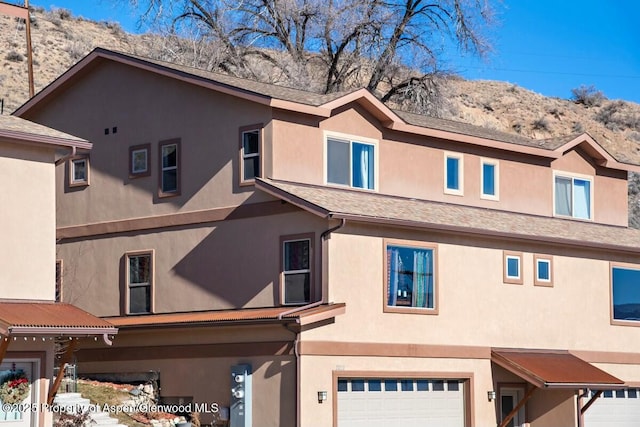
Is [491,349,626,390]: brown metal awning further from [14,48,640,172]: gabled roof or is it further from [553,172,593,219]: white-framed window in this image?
[14,48,640,172]: gabled roof

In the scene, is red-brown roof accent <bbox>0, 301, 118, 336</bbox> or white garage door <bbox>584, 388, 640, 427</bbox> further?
white garage door <bbox>584, 388, 640, 427</bbox>

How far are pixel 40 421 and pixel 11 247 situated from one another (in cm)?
366

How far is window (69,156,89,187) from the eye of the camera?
33.5 metres

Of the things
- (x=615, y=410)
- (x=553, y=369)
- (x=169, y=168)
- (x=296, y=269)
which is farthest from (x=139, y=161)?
(x=615, y=410)

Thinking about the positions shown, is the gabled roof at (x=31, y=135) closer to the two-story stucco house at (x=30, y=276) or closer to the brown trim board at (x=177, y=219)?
the two-story stucco house at (x=30, y=276)

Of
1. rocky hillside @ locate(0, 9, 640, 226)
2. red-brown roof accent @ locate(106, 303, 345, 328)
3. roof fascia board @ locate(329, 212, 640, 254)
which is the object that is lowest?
red-brown roof accent @ locate(106, 303, 345, 328)

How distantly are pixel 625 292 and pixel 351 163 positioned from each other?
9.47 meters

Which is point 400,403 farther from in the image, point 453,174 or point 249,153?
point 453,174

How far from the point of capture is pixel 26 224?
2489 centimetres

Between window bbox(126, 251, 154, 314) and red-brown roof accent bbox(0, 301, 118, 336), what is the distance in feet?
20.3

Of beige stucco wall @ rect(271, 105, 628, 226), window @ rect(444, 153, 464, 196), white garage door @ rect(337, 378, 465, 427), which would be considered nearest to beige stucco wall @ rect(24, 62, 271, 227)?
beige stucco wall @ rect(271, 105, 628, 226)

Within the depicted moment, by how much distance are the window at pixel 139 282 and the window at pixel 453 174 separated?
339 inches

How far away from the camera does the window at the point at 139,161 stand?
32.0m

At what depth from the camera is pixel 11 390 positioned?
24078mm
